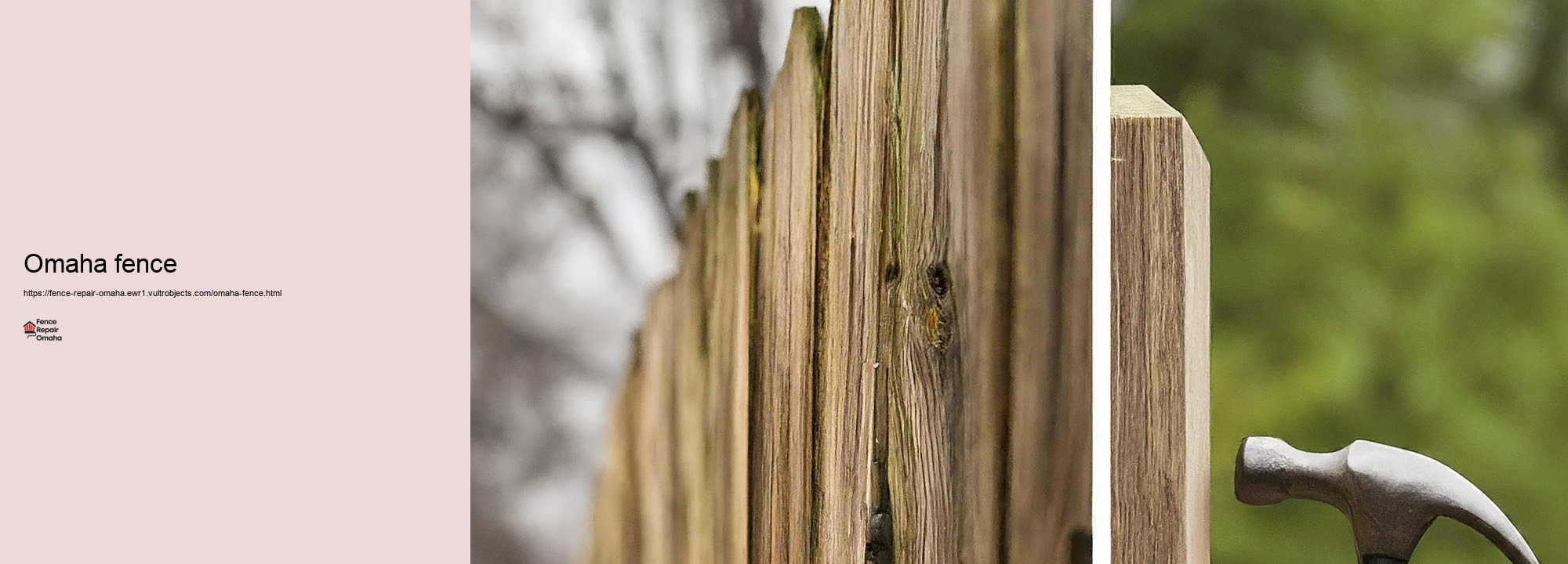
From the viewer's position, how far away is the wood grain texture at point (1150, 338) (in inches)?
19.0

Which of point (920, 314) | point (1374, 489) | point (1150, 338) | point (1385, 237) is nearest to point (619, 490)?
point (920, 314)

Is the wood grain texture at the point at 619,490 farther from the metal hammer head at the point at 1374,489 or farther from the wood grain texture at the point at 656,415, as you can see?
the metal hammer head at the point at 1374,489

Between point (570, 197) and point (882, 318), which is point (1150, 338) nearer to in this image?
point (882, 318)

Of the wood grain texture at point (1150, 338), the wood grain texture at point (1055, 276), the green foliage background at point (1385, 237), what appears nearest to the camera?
the wood grain texture at point (1055, 276)

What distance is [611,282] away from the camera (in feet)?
1.30

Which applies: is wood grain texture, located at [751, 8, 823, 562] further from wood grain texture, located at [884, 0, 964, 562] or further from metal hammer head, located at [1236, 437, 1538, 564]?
metal hammer head, located at [1236, 437, 1538, 564]

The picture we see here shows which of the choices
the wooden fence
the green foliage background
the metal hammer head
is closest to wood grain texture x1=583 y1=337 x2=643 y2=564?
the wooden fence
